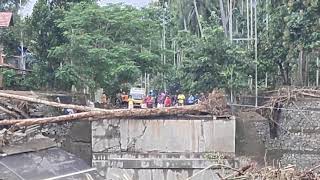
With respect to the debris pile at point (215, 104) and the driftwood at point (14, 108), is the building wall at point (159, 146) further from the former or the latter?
the driftwood at point (14, 108)

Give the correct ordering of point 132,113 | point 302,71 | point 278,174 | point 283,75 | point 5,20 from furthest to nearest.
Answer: point 5,20
point 283,75
point 302,71
point 132,113
point 278,174

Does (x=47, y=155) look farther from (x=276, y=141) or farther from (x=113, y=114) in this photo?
(x=276, y=141)

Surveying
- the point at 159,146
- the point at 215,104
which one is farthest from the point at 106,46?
the point at 215,104

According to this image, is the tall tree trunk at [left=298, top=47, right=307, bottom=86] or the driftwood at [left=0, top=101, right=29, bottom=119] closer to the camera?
the driftwood at [left=0, top=101, right=29, bottom=119]

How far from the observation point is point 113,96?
19.8 m

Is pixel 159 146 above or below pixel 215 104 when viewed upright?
below

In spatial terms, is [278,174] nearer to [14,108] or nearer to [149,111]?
[149,111]

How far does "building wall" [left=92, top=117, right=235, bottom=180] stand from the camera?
14867 mm

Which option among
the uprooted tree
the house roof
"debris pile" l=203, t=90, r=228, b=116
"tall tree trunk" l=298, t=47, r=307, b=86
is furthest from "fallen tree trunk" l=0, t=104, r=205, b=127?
the house roof

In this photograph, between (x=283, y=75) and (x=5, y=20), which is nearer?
(x=283, y=75)

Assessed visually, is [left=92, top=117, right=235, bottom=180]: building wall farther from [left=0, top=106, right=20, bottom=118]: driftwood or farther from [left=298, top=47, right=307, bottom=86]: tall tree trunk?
[left=298, top=47, right=307, bottom=86]: tall tree trunk

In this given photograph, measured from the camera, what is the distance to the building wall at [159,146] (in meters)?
14.9

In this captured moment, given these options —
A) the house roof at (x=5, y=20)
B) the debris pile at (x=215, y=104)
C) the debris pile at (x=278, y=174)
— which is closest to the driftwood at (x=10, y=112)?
the debris pile at (x=215, y=104)

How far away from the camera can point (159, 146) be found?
15.1 m
